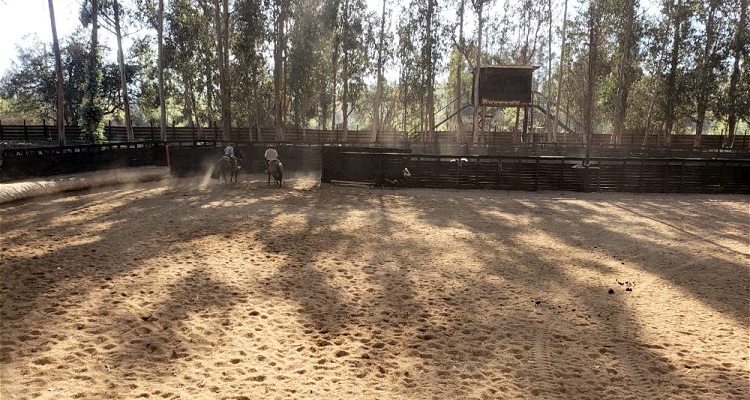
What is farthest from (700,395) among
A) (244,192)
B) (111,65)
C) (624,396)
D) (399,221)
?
(111,65)

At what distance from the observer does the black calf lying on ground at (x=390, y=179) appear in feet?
60.7

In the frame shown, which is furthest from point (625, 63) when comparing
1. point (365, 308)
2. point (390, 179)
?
point (365, 308)

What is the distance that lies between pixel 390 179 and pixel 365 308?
1295 cm

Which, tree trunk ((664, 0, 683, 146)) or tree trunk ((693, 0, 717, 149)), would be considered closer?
tree trunk ((664, 0, 683, 146))

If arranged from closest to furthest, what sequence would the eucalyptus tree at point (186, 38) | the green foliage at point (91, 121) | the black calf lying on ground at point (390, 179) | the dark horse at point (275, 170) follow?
1. the dark horse at point (275, 170)
2. the black calf lying on ground at point (390, 179)
3. the green foliage at point (91, 121)
4. the eucalyptus tree at point (186, 38)

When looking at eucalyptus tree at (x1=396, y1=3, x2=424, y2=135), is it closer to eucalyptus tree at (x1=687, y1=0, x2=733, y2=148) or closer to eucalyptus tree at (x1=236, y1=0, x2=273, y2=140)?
eucalyptus tree at (x1=236, y1=0, x2=273, y2=140)

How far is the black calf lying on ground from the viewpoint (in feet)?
60.7

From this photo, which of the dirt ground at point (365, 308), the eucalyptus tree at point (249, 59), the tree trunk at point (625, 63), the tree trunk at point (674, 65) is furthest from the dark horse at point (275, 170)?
the tree trunk at point (674, 65)

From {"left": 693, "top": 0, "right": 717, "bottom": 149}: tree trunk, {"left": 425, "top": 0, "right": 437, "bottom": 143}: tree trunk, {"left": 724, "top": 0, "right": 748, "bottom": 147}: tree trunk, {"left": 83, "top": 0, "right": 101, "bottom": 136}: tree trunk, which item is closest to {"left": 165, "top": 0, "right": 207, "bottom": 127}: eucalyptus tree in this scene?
{"left": 83, "top": 0, "right": 101, "bottom": 136}: tree trunk

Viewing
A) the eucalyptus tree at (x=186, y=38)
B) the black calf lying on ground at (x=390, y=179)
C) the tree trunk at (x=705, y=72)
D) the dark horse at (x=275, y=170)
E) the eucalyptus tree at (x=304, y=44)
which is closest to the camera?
the dark horse at (x=275, y=170)

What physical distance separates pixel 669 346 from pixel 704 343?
494 millimetres

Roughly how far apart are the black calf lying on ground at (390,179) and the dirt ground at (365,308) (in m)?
7.26

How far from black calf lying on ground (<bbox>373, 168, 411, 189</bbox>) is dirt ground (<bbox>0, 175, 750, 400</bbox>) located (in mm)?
7259

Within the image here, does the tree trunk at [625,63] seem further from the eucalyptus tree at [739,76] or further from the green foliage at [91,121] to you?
the green foliage at [91,121]
